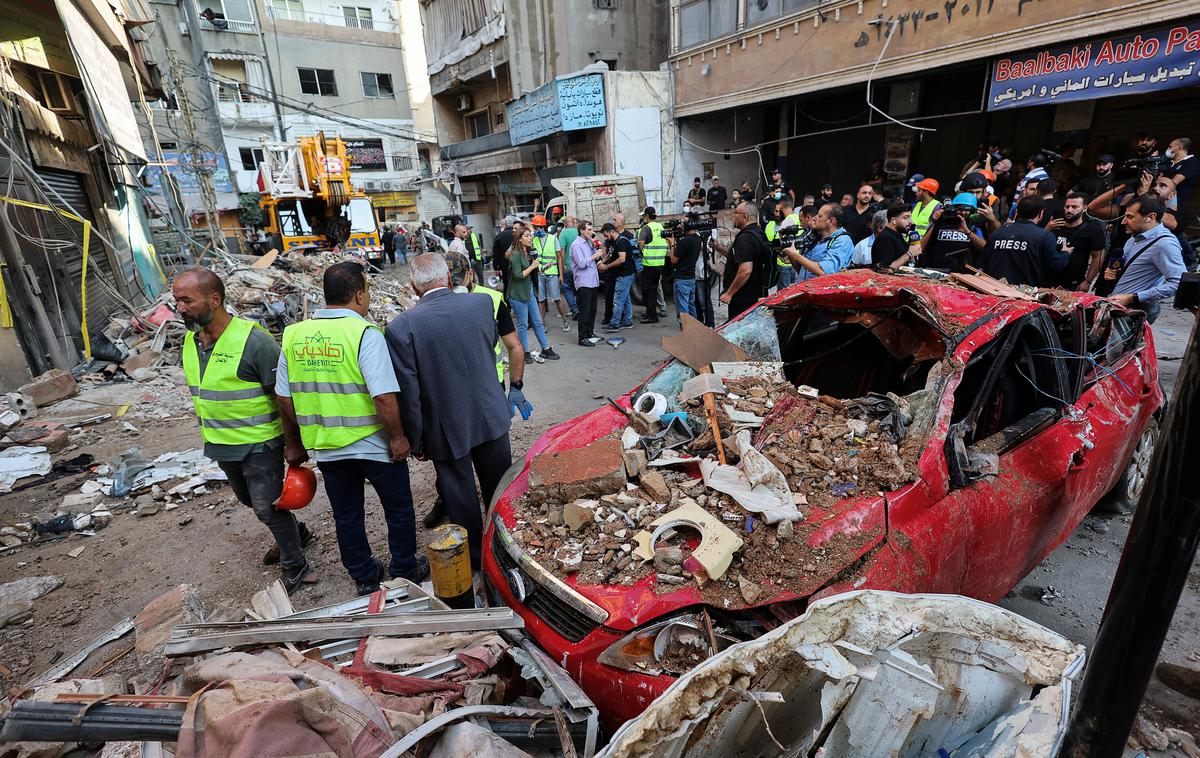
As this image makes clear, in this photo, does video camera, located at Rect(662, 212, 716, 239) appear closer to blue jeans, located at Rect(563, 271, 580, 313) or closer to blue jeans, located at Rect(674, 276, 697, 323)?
blue jeans, located at Rect(674, 276, 697, 323)

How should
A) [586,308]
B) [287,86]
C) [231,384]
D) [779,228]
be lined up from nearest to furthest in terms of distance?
1. [231,384]
2. [779,228]
3. [586,308]
4. [287,86]

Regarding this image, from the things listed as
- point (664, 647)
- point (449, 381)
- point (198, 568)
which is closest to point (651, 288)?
point (449, 381)

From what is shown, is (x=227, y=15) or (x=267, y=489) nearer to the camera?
(x=267, y=489)

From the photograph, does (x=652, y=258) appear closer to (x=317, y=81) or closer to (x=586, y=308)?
(x=586, y=308)

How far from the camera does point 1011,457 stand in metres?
→ 2.87

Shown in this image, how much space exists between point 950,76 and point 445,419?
1413 centimetres

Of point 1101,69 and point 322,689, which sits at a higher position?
point 1101,69

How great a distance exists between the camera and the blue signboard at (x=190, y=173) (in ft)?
63.4

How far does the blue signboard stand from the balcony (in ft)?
32.4

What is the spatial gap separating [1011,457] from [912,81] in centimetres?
1298

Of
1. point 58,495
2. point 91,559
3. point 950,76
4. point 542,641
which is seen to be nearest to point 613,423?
point 542,641

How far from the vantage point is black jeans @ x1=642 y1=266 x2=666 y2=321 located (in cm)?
964

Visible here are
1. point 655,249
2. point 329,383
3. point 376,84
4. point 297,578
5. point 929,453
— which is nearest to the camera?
point 929,453

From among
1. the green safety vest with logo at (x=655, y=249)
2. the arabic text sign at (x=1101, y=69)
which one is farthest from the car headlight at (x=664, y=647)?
the arabic text sign at (x=1101, y=69)
